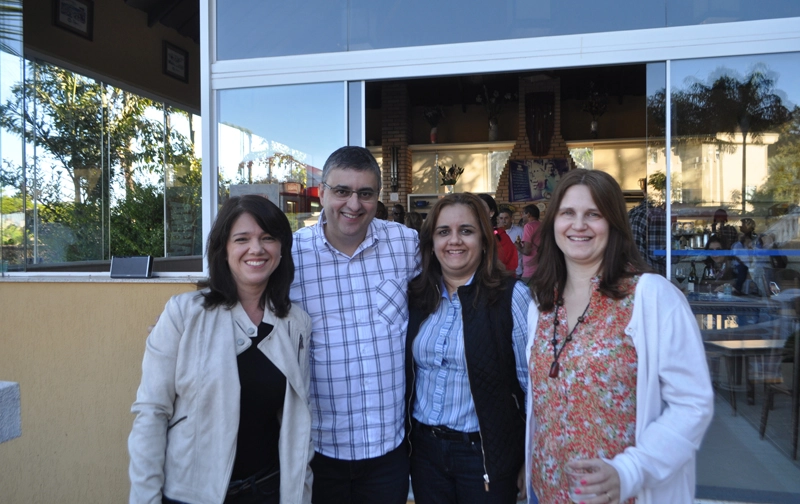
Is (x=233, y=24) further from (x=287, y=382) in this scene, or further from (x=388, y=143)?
(x=388, y=143)

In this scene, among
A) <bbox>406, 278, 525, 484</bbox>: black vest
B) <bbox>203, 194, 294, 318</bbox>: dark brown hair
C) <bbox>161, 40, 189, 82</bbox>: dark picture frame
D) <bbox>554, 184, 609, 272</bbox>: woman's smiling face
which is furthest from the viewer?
<bbox>161, 40, 189, 82</bbox>: dark picture frame

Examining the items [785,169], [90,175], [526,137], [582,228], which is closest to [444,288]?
[582,228]

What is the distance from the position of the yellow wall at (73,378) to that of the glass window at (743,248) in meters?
3.28

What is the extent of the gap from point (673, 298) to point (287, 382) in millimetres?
1102

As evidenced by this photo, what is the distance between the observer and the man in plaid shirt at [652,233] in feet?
11.7

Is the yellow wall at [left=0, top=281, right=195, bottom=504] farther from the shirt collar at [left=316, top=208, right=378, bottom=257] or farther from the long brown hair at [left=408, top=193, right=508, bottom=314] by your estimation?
the long brown hair at [left=408, top=193, right=508, bottom=314]

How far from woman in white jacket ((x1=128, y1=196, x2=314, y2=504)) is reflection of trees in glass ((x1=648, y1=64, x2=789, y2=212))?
2.73 m

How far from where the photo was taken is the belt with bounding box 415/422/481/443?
194cm

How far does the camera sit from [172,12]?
636cm

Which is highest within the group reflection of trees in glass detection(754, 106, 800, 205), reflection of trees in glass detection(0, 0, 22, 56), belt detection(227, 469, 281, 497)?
reflection of trees in glass detection(0, 0, 22, 56)

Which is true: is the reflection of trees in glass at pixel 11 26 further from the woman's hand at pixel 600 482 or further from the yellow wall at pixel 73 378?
the woman's hand at pixel 600 482

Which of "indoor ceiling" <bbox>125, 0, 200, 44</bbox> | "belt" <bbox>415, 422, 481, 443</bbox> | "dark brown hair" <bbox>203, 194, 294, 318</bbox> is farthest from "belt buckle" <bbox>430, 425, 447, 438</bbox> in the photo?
"indoor ceiling" <bbox>125, 0, 200, 44</bbox>

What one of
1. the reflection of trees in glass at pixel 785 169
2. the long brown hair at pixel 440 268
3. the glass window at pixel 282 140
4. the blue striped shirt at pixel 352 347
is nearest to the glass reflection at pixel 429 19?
the glass window at pixel 282 140

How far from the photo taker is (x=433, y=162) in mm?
11117
